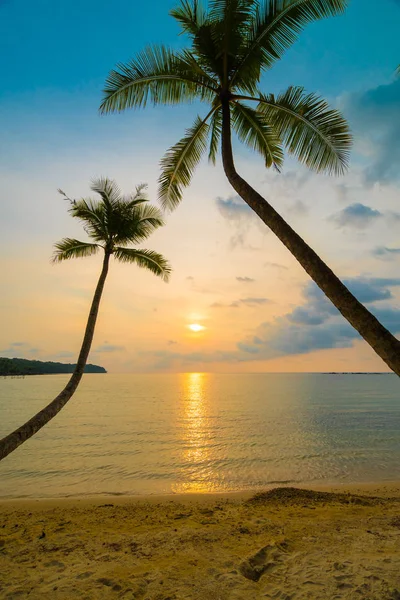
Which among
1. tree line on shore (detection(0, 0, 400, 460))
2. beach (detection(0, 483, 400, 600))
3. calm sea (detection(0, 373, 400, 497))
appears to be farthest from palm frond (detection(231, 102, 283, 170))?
calm sea (detection(0, 373, 400, 497))

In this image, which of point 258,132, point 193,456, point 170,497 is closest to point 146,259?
point 258,132

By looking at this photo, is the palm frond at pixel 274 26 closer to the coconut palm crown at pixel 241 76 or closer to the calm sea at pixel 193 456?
the coconut palm crown at pixel 241 76

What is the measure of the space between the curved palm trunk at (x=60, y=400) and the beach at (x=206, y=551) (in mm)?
1939

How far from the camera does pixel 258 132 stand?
354 inches

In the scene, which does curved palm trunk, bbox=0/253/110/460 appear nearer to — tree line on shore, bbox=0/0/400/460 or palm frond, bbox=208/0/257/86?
tree line on shore, bbox=0/0/400/460

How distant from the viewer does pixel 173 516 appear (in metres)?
9.00

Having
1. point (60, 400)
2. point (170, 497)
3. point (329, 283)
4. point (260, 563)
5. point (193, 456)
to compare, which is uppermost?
point (329, 283)

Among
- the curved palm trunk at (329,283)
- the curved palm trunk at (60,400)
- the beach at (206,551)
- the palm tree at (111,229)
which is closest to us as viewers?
the curved palm trunk at (329,283)

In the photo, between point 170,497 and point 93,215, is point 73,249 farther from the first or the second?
point 170,497

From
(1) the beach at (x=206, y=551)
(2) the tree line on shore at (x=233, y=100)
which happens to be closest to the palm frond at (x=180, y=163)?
(2) the tree line on shore at (x=233, y=100)

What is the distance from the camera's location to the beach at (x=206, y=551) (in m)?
4.76

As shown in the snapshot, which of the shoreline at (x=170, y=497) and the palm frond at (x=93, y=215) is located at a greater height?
the palm frond at (x=93, y=215)

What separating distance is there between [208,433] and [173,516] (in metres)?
18.9

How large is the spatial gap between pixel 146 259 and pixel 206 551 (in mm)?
9120
